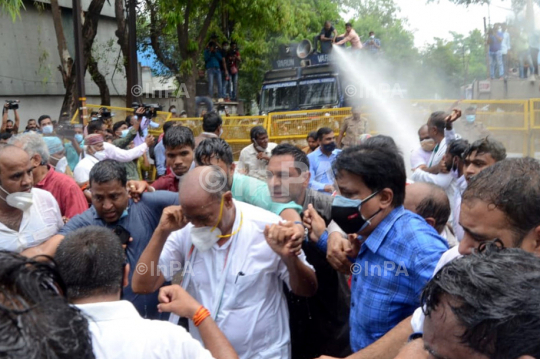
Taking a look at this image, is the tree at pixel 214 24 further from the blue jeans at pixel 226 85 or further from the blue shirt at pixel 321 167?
the blue shirt at pixel 321 167

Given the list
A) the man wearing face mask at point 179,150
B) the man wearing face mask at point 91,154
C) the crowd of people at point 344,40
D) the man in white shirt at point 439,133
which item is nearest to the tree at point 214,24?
the crowd of people at point 344,40

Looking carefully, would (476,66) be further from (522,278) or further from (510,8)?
(522,278)

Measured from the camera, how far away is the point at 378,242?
2570 millimetres

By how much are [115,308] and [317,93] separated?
493 inches

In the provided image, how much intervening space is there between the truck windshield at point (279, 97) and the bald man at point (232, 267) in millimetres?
11489

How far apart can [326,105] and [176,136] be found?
941 cm

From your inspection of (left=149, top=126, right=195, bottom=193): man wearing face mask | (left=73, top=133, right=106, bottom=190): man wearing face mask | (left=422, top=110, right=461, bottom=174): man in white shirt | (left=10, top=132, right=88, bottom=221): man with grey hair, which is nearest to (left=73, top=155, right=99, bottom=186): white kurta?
(left=73, top=133, right=106, bottom=190): man wearing face mask

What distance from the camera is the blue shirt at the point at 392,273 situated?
2428mm

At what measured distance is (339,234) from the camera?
3086 mm

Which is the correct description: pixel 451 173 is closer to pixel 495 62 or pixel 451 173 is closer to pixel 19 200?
pixel 19 200

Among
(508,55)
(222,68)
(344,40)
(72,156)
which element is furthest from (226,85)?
(72,156)

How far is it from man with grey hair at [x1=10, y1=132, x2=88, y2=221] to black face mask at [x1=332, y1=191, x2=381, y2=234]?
7.11 ft

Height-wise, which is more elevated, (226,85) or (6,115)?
(226,85)

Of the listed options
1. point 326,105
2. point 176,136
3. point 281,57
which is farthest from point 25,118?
point 176,136
